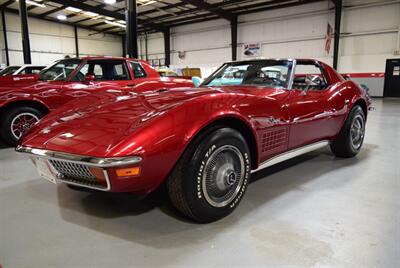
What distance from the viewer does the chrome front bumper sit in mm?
1571

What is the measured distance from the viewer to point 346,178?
2889 millimetres

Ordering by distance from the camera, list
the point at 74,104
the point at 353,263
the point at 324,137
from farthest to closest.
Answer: the point at 324,137 < the point at 74,104 < the point at 353,263

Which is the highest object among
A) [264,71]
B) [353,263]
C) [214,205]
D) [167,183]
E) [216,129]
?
[264,71]

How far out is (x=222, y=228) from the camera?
6.28ft

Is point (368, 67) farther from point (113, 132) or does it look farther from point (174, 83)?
point (113, 132)

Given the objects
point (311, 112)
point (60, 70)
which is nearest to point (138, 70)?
point (60, 70)

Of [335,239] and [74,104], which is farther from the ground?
[74,104]

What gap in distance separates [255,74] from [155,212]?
167 centimetres

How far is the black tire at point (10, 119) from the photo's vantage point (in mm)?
4223

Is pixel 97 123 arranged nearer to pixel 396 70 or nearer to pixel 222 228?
pixel 222 228

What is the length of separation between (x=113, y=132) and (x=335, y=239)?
1460 millimetres

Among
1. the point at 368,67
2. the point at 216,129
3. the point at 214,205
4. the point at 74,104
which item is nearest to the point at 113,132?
the point at 216,129

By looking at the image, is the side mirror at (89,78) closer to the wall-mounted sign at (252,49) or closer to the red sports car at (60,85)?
the red sports car at (60,85)

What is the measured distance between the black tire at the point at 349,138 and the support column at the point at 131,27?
20.4 ft
